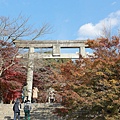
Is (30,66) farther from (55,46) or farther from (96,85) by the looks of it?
(96,85)

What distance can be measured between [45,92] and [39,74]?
1968 mm

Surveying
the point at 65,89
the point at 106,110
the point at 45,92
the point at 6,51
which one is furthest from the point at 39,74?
the point at 106,110

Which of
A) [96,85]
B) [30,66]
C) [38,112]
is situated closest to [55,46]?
[30,66]

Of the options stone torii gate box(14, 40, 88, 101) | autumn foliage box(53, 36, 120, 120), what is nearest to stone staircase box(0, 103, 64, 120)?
autumn foliage box(53, 36, 120, 120)

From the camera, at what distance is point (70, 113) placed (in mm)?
9672

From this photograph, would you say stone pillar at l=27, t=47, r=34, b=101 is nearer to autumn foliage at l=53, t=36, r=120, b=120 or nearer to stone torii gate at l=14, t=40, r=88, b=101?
stone torii gate at l=14, t=40, r=88, b=101

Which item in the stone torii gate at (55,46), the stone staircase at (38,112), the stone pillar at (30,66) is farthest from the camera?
the stone torii gate at (55,46)

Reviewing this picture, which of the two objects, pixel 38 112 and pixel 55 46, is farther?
pixel 55 46

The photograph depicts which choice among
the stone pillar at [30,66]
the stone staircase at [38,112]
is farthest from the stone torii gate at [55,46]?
the stone staircase at [38,112]

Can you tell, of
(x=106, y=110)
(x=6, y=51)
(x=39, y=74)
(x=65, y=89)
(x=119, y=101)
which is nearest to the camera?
(x=119, y=101)

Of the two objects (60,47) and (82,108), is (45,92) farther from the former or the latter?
(82,108)

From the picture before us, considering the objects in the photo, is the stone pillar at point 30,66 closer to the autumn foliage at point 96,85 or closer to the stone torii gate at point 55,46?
the stone torii gate at point 55,46

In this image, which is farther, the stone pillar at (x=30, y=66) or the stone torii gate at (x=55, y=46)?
the stone torii gate at (x=55, y=46)

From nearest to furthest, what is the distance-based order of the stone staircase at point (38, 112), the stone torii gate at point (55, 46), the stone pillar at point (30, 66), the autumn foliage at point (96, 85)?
1. the autumn foliage at point (96, 85)
2. the stone staircase at point (38, 112)
3. the stone pillar at point (30, 66)
4. the stone torii gate at point (55, 46)
